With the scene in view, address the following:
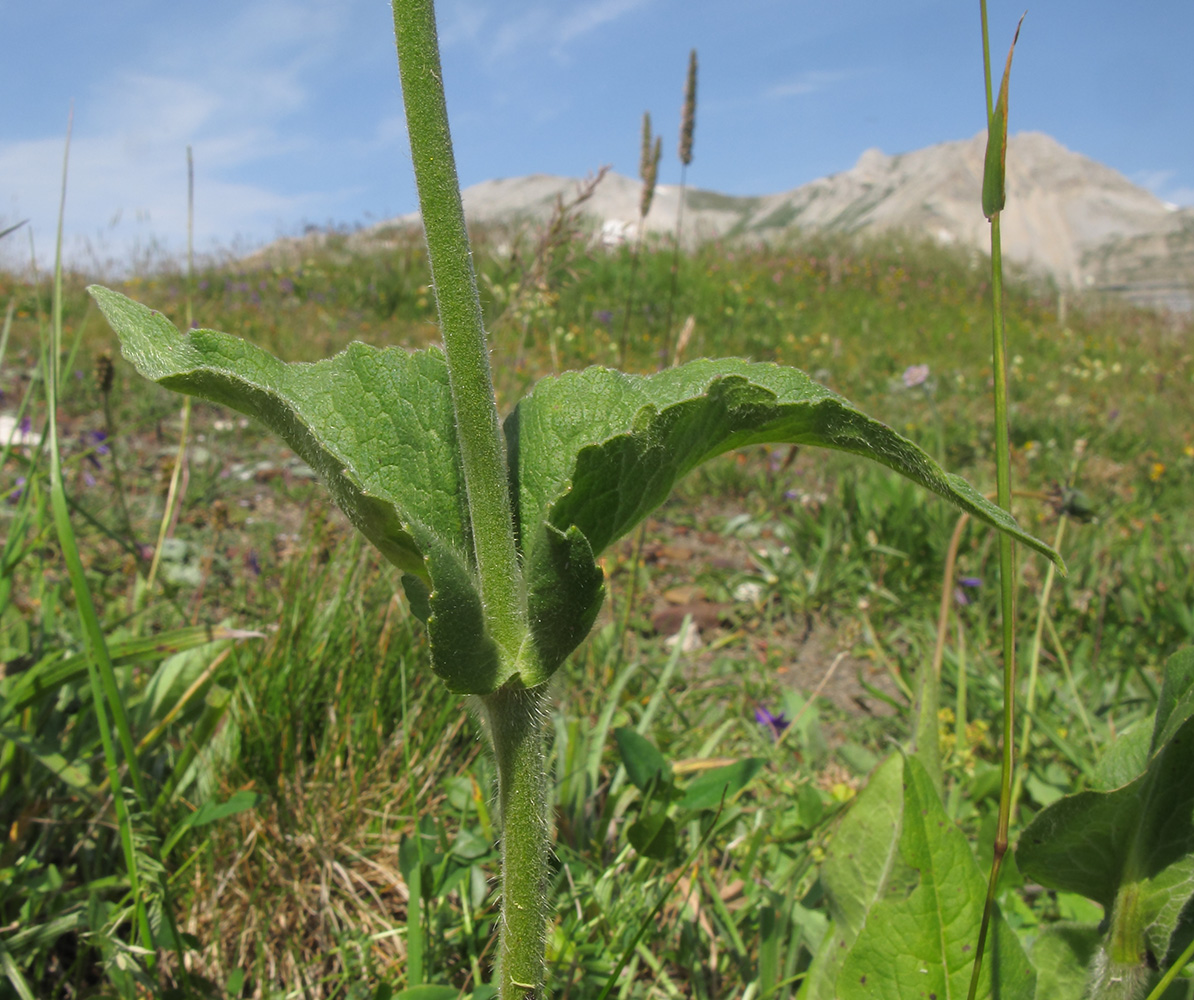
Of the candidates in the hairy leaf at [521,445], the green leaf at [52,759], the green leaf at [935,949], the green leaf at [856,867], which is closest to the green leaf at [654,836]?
the green leaf at [856,867]

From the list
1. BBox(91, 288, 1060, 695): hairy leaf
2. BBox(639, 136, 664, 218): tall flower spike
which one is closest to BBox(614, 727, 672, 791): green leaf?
BBox(91, 288, 1060, 695): hairy leaf

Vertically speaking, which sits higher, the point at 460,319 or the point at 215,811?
the point at 460,319

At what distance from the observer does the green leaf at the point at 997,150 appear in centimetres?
82

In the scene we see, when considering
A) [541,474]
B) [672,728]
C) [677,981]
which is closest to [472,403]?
[541,474]

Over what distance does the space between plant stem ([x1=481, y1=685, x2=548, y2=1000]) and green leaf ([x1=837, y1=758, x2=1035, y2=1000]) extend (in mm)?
375

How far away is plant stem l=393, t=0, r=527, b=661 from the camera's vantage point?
27.6 inches

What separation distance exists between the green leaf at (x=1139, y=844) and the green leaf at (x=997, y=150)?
1.71 feet

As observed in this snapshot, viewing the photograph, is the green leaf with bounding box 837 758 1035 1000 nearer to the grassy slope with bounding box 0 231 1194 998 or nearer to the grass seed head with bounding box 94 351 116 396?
the grassy slope with bounding box 0 231 1194 998

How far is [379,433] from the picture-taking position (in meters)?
0.88

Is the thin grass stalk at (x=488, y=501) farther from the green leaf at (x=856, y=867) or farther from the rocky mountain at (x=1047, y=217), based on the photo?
the rocky mountain at (x=1047, y=217)

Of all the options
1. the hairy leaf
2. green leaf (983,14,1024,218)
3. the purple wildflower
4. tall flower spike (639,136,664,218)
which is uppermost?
tall flower spike (639,136,664,218)

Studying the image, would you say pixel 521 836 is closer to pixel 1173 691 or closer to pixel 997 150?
pixel 1173 691

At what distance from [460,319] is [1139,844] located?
918 mm

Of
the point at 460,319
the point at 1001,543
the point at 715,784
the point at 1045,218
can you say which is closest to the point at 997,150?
the point at 1001,543
